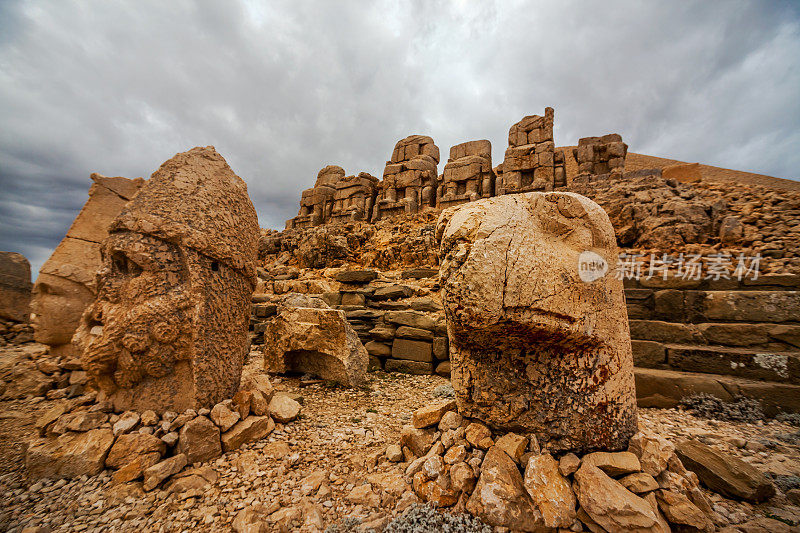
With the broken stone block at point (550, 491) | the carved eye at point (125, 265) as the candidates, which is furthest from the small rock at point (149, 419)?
the broken stone block at point (550, 491)

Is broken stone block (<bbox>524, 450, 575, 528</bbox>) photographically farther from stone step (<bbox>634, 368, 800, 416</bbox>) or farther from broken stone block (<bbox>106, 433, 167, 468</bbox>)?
stone step (<bbox>634, 368, 800, 416</bbox>)

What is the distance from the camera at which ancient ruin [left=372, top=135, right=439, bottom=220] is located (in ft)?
45.7

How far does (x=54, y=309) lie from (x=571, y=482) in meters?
4.90

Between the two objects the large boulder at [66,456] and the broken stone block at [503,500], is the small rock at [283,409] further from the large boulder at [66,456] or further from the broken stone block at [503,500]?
the broken stone block at [503,500]

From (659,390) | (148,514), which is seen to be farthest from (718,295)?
(148,514)

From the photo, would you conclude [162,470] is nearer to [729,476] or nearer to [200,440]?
[200,440]

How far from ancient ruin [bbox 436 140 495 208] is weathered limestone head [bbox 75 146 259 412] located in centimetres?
1118

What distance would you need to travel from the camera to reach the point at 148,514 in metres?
1.70

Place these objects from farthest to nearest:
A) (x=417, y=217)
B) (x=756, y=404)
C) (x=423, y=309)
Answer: (x=417, y=217) → (x=423, y=309) → (x=756, y=404)

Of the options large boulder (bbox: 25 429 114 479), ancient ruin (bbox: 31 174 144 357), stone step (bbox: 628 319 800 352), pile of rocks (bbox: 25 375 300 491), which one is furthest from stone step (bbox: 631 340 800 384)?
ancient ruin (bbox: 31 174 144 357)

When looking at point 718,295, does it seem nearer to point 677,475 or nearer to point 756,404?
point 756,404

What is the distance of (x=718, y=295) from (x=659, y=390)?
6.62 feet

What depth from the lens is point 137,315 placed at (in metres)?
2.20

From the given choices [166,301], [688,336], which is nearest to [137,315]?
[166,301]
